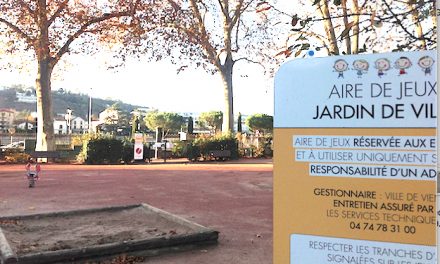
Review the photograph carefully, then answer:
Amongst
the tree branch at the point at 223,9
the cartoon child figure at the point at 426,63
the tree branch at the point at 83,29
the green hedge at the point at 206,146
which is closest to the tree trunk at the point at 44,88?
the tree branch at the point at 83,29

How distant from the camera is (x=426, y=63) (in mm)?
1939

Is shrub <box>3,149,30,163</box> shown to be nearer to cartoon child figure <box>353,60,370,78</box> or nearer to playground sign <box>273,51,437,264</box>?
playground sign <box>273,51,437,264</box>

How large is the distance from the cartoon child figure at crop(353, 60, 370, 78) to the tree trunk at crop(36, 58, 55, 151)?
23.6 metres

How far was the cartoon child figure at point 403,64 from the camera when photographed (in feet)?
6.47

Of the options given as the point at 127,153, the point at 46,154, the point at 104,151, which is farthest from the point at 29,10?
the point at 127,153

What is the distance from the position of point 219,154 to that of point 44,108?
9.74m

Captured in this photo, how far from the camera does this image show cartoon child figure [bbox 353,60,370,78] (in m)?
2.04

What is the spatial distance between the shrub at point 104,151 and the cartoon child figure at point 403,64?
22.1 metres

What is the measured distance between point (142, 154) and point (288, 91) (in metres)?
22.4

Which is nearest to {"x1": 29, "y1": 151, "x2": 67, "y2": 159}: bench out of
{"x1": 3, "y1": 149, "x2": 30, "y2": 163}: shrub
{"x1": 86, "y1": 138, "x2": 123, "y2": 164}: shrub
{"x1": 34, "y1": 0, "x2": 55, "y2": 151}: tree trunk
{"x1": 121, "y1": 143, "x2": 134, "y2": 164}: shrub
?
{"x1": 3, "y1": 149, "x2": 30, "y2": 163}: shrub

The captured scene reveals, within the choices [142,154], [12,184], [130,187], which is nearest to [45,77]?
[142,154]

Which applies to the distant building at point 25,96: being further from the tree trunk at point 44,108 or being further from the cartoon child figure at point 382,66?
the cartoon child figure at point 382,66

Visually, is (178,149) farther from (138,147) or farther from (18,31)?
(18,31)

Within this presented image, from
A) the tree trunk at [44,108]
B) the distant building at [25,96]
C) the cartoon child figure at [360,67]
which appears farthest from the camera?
the distant building at [25,96]
